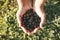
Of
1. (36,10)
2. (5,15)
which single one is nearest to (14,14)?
(5,15)

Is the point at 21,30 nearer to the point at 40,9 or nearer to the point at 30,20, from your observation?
the point at 30,20

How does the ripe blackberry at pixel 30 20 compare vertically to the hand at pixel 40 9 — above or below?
below

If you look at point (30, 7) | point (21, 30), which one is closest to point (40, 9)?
point (30, 7)

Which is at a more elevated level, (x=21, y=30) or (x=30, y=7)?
(x=30, y=7)

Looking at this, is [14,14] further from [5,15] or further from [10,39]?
[10,39]

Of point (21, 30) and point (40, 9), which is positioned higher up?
point (40, 9)

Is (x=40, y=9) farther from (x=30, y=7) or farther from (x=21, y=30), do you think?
(x=21, y=30)
